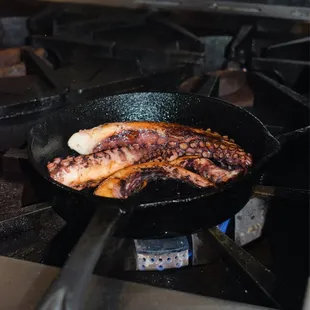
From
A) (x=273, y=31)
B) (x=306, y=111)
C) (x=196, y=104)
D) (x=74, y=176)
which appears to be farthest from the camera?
(x=273, y=31)

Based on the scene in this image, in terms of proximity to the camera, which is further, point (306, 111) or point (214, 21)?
point (214, 21)

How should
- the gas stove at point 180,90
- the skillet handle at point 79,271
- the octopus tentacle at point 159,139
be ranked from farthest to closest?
the octopus tentacle at point 159,139
the gas stove at point 180,90
the skillet handle at point 79,271

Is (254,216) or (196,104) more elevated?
(196,104)

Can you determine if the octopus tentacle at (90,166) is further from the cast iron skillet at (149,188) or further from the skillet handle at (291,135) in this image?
the skillet handle at (291,135)

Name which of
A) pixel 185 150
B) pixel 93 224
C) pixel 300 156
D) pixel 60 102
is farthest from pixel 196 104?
pixel 93 224

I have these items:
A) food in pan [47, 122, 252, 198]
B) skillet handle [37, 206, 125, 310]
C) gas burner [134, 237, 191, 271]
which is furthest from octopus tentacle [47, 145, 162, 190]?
skillet handle [37, 206, 125, 310]

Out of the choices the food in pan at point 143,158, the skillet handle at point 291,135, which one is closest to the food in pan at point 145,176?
the food in pan at point 143,158

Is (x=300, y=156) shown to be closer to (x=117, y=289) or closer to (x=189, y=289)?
(x=189, y=289)
